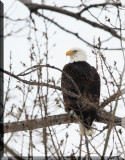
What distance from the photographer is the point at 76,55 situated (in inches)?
181

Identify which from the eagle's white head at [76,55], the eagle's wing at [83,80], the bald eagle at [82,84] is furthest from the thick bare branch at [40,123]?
the eagle's white head at [76,55]

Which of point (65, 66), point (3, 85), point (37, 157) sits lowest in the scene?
point (37, 157)

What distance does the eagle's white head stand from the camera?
15.0 feet

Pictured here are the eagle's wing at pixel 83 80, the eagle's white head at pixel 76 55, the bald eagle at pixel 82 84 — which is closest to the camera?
the bald eagle at pixel 82 84

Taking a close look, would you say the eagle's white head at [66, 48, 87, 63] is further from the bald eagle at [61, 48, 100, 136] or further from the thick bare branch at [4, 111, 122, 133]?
A: the thick bare branch at [4, 111, 122, 133]

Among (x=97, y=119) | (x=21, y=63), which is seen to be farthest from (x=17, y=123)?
(x=97, y=119)

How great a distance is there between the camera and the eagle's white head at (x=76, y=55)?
4577mm

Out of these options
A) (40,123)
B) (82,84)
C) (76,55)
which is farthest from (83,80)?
(40,123)

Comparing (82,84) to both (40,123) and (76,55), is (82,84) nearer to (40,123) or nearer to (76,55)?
(76,55)

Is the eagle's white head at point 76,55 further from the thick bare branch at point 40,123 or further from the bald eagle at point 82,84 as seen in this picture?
the thick bare branch at point 40,123

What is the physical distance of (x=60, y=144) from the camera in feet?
8.70

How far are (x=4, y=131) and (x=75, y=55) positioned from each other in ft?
7.09

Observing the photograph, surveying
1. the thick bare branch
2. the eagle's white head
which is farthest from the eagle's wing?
the thick bare branch

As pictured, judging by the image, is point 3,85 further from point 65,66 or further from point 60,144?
point 65,66
